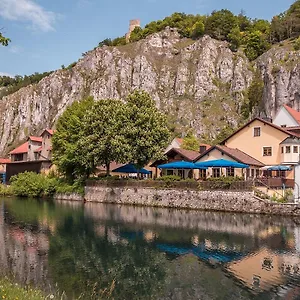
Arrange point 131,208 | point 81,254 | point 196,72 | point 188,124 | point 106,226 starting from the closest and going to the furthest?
point 81,254 → point 106,226 → point 131,208 → point 188,124 → point 196,72

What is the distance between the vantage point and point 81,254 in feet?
73.0

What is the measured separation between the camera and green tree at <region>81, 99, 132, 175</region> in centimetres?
5066

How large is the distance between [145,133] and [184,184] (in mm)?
9552

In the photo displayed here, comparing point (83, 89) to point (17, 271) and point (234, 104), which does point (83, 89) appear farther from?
point (17, 271)

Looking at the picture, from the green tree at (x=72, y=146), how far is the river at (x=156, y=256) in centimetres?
2135

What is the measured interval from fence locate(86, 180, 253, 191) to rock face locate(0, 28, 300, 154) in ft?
199

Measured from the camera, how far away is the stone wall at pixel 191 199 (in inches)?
1534

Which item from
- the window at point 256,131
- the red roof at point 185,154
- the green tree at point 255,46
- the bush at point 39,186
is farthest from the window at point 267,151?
the green tree at point 255,46

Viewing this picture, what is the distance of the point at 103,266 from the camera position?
19.5 m

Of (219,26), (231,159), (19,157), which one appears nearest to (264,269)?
(231,159)

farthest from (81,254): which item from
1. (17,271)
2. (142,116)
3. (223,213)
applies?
(142,116)

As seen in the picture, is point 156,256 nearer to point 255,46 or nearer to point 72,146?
point 72,146

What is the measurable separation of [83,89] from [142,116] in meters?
94.2

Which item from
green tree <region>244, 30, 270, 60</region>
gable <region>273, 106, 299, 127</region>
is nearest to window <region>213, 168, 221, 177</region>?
gable <region>273, 106, 299, 127</region>
